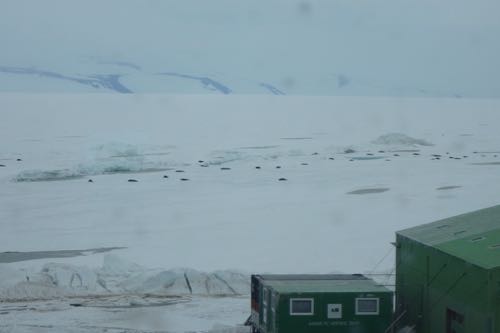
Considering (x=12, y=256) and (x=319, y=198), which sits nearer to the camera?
(x=12, y=256)

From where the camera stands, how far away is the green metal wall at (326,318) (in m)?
7.22

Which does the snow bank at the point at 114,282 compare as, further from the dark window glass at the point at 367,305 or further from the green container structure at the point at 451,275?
the dark window glass at the point at 367,305

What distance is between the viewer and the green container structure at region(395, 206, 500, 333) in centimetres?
609

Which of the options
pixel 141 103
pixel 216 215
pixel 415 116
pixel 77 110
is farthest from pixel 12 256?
pixel 141 103

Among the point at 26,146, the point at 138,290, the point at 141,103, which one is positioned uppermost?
the point at 141,103

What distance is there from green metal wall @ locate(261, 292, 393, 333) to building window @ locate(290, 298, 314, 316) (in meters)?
0.03

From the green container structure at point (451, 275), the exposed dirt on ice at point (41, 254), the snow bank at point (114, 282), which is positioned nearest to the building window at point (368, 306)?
the green container structure at point (451, 275)

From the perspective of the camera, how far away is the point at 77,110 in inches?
2115

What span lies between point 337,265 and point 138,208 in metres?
6.74

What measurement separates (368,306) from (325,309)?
1.37ft

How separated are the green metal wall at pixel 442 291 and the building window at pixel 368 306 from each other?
41cm

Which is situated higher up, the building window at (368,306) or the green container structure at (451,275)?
the green container structure at (451,275)

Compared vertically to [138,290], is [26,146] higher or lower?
higher

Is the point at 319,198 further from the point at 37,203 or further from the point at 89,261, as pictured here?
the point at 89,261
